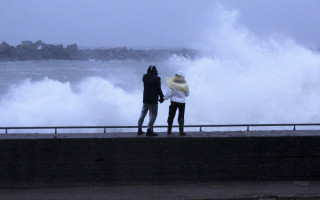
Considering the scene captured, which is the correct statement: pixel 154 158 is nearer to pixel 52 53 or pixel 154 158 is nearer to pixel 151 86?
pixel 151 86

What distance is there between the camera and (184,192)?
9398 mm

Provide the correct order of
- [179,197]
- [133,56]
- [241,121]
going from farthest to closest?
1. [133,56]
2. [241,121]
3. [179,197]

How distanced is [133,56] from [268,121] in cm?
9836

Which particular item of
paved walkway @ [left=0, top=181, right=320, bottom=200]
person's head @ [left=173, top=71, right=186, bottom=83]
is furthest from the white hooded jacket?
paved walkway @ [left=0, top=181, right=320, bottom=200]

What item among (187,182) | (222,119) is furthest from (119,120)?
(187,182)

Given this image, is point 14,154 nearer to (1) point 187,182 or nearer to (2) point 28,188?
(2) point 28,188

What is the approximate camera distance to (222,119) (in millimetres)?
30391

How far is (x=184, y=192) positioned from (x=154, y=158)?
76cm

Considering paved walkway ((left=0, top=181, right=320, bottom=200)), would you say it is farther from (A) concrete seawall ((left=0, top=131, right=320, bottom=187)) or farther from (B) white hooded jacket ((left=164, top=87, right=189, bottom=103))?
(B) white hooded jacket ((left=164, top=87, right=189, bottom=103))

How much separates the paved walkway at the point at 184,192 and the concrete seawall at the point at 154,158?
0.45ft

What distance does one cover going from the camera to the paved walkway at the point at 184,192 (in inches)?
359

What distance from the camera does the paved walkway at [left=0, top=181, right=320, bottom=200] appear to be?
9117 millimetres

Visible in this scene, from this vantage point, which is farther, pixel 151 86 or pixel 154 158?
pixel 151 86

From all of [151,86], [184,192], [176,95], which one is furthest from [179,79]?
[184,192]
